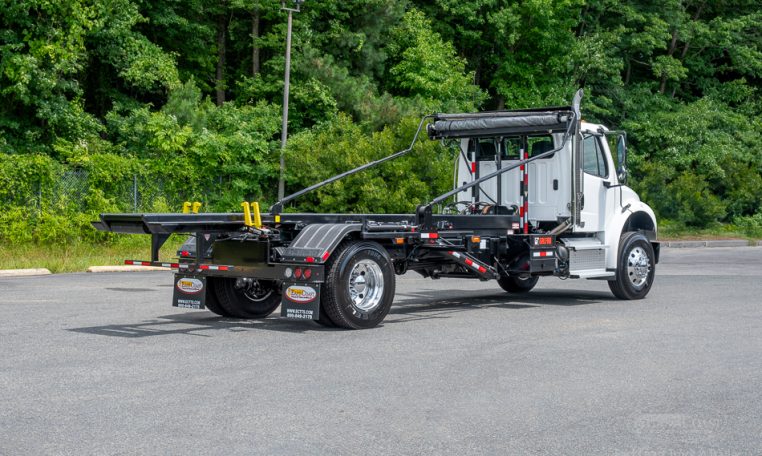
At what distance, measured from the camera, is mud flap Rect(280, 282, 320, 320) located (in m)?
10.6

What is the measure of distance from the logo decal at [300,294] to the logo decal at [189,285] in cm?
105

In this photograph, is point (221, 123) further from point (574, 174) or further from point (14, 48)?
point (574, 174)

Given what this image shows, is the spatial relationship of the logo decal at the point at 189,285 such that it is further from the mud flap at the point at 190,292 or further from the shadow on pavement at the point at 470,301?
the shadow on pavement at the point at 470,301

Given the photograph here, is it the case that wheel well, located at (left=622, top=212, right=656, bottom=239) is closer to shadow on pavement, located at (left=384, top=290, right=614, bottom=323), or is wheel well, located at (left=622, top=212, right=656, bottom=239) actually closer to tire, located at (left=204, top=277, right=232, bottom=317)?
shadow on pavement, located at (left=384, top=290, right=614, bottom=323)

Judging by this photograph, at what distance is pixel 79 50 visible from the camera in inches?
1325

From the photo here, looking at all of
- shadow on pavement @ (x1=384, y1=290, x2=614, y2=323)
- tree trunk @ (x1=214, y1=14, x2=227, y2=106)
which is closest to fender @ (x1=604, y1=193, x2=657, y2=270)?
shadow on pavement @ (x1=384, y1=290, x2=614, y2=323)

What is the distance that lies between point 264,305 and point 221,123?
22.1 meters

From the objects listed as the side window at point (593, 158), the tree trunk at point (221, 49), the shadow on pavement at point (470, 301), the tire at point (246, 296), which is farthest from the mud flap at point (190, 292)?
the tree trunk at point (221, 49)

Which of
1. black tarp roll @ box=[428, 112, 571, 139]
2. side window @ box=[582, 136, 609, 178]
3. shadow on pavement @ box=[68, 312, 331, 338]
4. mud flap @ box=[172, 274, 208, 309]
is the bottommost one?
shadow on pavement @ box=[68, 312, 331, 338]

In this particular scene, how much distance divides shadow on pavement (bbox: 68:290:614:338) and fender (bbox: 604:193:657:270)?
760 millimetres

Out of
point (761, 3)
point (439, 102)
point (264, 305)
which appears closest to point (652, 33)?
point (761, 3)

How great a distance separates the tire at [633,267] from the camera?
14625 millimetres

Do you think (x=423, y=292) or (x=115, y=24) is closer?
(x=423, y=292)

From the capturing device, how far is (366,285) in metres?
11.2
